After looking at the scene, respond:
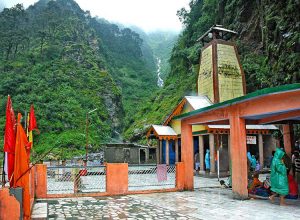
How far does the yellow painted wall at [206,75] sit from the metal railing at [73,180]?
1000 cm

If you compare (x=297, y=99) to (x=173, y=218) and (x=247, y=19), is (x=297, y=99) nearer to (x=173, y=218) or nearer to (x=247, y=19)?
(x=173, y=218)

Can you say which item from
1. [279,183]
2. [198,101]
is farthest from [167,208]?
[198,101]

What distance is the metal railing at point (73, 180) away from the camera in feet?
39.6

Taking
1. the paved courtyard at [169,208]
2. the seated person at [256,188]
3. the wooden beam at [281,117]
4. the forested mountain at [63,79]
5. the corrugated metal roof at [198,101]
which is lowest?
the paved courtyard at [169,208]

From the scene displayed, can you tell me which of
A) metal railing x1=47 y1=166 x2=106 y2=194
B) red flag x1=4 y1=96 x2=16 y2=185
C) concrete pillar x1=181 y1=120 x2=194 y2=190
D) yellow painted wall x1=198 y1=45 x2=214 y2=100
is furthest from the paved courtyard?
yellow painted wall x1=198 y1=45 x2=214 y2=100

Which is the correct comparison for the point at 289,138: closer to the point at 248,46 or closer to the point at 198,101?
the point at 198,101

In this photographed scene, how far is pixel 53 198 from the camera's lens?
11328 mm

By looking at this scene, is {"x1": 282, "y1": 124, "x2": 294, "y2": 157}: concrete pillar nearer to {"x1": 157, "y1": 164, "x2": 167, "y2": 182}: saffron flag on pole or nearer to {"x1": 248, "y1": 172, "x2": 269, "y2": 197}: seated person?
{"x1": 248, "y1": 172, "x2": 269, "y2": 197}: seated person

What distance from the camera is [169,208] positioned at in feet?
29.3

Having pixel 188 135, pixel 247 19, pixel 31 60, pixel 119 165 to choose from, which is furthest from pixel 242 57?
pixel 31 60

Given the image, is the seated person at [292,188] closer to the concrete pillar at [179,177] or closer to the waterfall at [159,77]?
the concrete pillar at [179,177]

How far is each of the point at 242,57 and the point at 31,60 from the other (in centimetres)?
3957

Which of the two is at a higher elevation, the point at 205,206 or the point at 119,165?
the point at 119,165

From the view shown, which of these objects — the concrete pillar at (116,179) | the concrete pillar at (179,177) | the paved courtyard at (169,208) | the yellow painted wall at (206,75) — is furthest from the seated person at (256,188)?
the yellow painted wall at (206,75)
